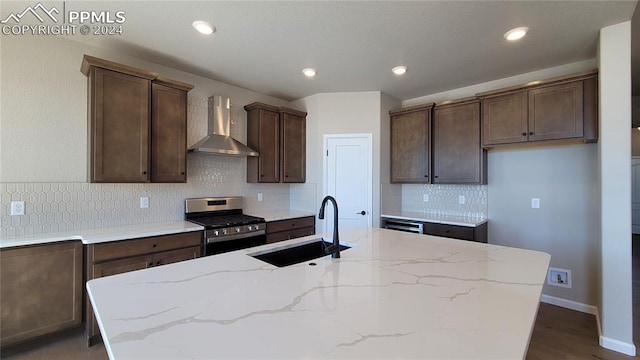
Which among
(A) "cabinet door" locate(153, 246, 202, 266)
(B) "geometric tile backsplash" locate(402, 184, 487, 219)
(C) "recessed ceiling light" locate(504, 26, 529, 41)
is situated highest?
(C) "recessed ceiling light" locate(504, 26, 529, 41)

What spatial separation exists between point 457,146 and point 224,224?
112 inches

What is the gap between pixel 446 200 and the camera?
12.3 ft

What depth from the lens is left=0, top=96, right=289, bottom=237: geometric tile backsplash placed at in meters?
2.29

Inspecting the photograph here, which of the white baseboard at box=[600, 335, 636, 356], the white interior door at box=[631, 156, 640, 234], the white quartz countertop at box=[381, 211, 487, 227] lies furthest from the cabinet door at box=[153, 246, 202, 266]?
the white interior door at box=[631, 156, 640, 234]

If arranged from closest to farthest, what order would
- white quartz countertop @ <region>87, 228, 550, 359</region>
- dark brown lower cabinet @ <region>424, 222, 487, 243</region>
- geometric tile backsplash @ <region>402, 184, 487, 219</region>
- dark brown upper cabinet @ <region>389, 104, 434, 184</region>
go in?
white quartz countertop @ <region>87, 228, 550, 359</region>
dark brown lower cabinet @ <region>424, 222, 487, 243</region>
geometric tile backsplash @ <region>402, 184, 487, 219</region>
dark brown upper cabinet @ <region>389, 104, 434, 184</region>

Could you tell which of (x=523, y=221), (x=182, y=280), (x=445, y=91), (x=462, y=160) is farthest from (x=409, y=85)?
(x=182, y=280)

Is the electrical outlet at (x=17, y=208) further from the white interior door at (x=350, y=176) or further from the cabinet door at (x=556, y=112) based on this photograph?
the cabinet door at (x=556, y=112)

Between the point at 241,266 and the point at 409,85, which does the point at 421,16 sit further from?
the point at 241,266

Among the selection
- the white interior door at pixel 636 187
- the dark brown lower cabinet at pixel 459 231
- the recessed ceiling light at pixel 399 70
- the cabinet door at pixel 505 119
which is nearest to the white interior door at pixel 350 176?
the dark brown lower cabinet at pixel 459 231

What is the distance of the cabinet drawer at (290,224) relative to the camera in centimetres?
338

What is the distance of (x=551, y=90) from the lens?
273cm

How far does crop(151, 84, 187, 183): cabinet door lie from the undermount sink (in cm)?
165

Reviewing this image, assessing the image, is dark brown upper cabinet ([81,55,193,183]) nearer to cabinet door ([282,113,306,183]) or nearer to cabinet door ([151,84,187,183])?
cabinet door ([151,84,187,183])

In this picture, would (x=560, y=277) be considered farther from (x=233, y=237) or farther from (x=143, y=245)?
(x=143, y=245)
